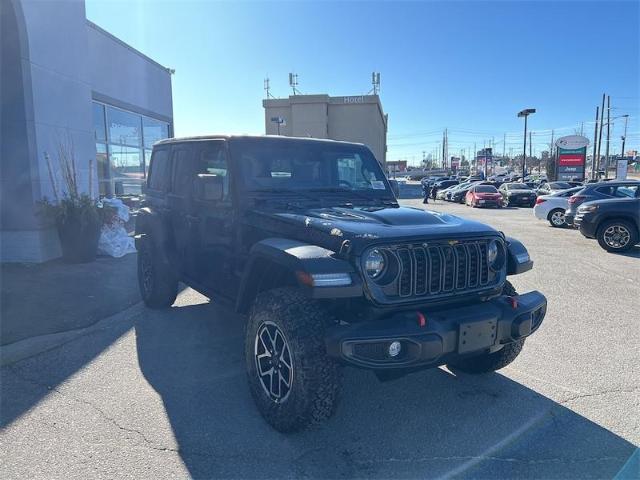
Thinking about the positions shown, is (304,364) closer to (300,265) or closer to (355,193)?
(300,265)

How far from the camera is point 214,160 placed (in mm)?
4430

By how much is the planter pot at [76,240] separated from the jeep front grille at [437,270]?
6940mm

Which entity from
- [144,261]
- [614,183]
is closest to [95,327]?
[144,261]

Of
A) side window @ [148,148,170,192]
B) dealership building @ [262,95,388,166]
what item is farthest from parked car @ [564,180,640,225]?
dealership building @ [262,95,388,166]

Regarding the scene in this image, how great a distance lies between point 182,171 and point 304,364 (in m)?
2.94

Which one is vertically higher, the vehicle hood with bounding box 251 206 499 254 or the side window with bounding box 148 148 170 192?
the side window with bounding box 148 148 170 192

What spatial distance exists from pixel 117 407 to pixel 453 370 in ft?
9.07

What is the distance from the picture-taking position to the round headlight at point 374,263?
2.97 meters

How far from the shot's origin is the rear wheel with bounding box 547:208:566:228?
1664 centimetres

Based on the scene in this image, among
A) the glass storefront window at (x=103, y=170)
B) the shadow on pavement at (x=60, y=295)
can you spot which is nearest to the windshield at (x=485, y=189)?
the glass storefront window at (x=103, y=170)

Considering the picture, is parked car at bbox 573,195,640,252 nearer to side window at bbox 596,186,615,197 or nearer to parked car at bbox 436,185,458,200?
side window at bbox 596,186,615,197

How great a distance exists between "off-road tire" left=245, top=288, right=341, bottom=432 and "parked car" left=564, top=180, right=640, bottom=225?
1217cm

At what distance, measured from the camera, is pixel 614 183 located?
42.6ft

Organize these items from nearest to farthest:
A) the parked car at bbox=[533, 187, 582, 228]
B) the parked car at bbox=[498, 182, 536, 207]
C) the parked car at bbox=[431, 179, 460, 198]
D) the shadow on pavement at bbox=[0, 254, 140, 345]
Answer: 1. the shadow on pavement at bbox=[0, 254, 140, 345]
2. the parked car at bbox=[533, 187, 582, 228]
3. the parked car at bbox=[498, 182, 536, 207]
4. the parked car at bbox=[431, 179, 460, 198]
